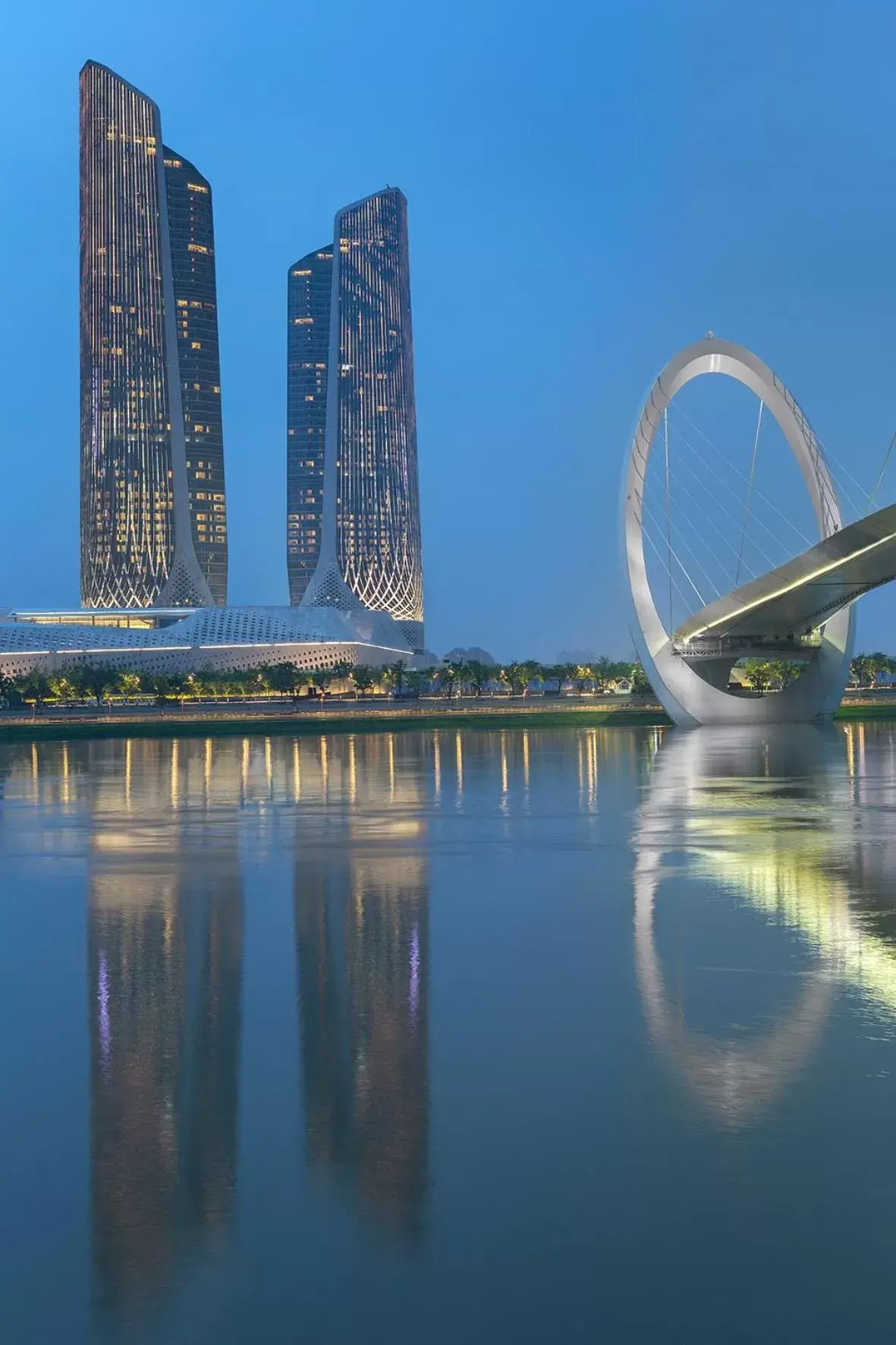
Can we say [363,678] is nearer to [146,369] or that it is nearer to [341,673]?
[341,673]

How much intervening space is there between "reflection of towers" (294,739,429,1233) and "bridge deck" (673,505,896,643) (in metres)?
29.9

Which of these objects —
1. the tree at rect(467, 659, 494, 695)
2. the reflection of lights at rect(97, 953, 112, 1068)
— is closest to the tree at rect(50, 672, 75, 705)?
the tree at rect(467, 659, 494, 695)

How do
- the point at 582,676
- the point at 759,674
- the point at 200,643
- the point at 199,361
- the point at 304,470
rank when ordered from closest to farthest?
the point at 759,674, the point at 582,676, the point at 200,643, the point at 199,361, the point at 304,470

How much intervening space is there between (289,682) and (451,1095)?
350 ft

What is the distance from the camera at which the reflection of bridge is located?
49.2m

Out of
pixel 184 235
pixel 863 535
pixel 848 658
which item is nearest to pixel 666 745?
pixel 863 535

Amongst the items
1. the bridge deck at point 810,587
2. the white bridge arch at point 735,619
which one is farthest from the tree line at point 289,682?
the bridge deck at point 810,587

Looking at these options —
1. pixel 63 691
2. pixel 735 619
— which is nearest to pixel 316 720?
pixel 735 619

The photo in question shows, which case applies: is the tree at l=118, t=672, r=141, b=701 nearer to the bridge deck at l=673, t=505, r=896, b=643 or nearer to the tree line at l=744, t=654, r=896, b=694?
the tree line at l=744, t=654, r=896, b=694

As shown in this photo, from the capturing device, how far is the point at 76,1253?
5.05 metres

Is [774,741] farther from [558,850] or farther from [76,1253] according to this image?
[76,1253]

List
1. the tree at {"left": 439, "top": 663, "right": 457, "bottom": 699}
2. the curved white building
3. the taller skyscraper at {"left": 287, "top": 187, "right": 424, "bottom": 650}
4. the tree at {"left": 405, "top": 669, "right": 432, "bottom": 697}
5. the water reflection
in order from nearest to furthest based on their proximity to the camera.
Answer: the water reflection → the tree at {"left": 439, "top": 663, "right": 457, "bottom": 699} → the tree at {"left": 405, "top": 669, "right": 432, "bottom": 697} → the curved white building → the taller skyscraper at {"left": 287, "top": 187, "right": 424, "bottom": 650}

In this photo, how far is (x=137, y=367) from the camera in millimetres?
156000

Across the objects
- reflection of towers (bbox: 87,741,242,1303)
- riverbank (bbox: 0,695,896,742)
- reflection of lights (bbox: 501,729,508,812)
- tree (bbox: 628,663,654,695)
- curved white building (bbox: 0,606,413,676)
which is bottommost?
reflection of towers (bbox: 87,741,242,1303)
